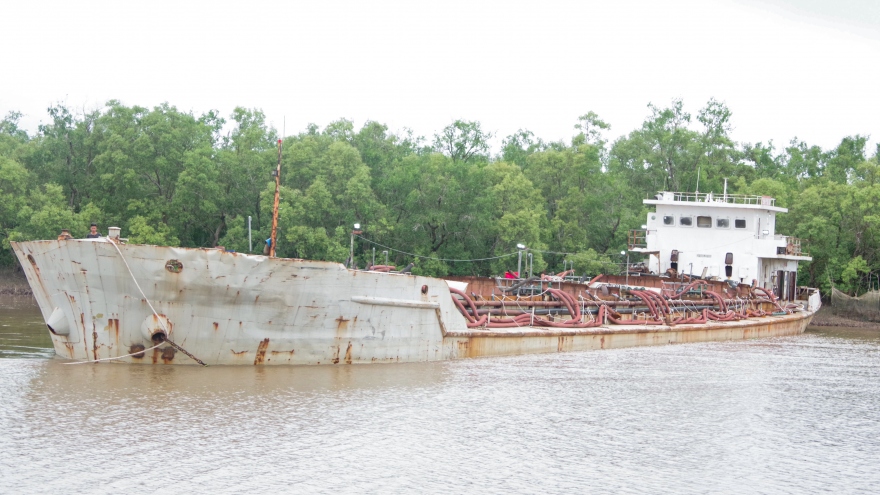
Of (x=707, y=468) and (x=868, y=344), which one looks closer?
(x=707, y=468)

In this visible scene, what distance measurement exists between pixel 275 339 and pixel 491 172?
31.8m

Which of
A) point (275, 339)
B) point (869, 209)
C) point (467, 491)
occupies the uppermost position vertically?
point (869, 209)

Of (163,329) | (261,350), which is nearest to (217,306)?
(163,329)

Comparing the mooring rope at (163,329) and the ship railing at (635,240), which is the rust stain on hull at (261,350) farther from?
the ship railing at (635,240)

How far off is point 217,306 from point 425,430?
5.30 meters

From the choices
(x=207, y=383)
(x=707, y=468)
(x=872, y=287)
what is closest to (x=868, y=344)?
(x=872, y=287)

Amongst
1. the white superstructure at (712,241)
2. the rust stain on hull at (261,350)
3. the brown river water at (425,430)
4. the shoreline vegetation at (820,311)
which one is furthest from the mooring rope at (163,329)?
the shoreline vegetation at (820,311)

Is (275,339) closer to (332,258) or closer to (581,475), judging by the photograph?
(581,475)

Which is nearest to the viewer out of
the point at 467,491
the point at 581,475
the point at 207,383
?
the point at 467,491

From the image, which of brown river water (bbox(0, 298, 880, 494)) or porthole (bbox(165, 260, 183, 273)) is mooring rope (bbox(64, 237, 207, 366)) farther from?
porthole (bbox(165, 260, 183, 273))

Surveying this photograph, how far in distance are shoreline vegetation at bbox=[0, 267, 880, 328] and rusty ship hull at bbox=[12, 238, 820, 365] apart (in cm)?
2836

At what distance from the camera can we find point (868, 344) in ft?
107

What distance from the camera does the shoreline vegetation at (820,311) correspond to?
43.7m

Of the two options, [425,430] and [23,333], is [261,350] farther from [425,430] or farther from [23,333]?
[23,333]
